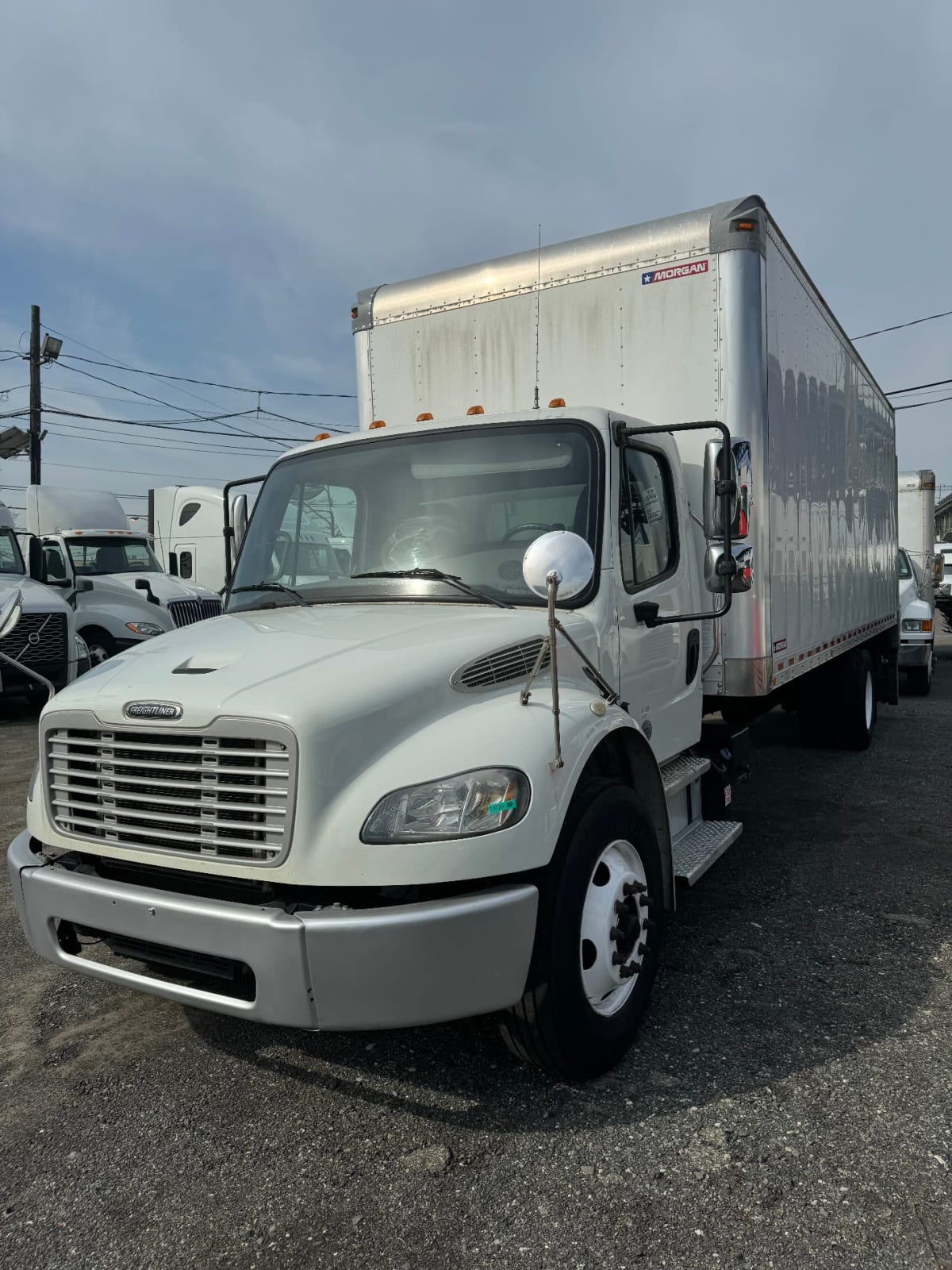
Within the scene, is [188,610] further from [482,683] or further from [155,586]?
[482,683]

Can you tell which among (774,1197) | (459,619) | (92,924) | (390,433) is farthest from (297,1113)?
(390,433)

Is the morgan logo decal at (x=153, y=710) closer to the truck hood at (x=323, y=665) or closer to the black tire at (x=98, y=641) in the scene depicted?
the truck hood at (x=323, y=665)

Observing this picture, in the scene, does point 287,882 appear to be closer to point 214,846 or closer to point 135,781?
point 214,846

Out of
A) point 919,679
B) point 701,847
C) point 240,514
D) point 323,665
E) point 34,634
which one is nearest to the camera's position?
point 323,665

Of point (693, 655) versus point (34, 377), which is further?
point (34, 377)

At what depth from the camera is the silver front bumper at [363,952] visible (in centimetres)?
238

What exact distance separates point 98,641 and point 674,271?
1051cm

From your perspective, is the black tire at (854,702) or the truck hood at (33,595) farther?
the truck hood at (33,595)

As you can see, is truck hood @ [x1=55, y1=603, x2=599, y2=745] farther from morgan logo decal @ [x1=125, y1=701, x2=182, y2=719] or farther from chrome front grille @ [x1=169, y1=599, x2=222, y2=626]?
chrome front grille @ [x1=169, y1=599, x2=222, y2=626]

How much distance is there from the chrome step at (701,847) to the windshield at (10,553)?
9.70 metres

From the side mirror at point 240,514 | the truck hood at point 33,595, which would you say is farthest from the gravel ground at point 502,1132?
the truck hood at point 33,595

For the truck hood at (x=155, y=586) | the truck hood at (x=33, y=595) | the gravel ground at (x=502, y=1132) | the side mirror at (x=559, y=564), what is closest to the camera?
the gravel ground at (x=502, y=1132)

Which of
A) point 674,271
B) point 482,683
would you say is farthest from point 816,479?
point 482,683

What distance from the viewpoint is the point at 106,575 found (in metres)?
13.8
